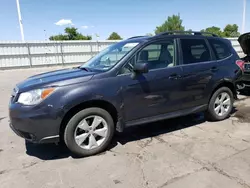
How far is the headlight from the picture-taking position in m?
3.33

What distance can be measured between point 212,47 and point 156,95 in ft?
6.01

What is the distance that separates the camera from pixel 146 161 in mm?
3463

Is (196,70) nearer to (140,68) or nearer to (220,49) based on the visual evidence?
(220,49)

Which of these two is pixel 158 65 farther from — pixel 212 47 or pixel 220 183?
pixel 220 183

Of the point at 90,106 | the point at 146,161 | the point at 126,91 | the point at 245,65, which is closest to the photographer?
the point at 146,161

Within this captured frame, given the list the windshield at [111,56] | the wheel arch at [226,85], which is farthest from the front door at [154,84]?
the wheel arch at [226,85]

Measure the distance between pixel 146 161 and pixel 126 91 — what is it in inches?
43.9

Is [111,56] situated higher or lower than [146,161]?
higher

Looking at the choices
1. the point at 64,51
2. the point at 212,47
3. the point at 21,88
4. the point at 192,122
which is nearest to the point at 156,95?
the point at 192,122

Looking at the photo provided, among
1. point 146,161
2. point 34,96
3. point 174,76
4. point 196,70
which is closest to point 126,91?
point 174,76

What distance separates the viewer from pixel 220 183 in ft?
9.34

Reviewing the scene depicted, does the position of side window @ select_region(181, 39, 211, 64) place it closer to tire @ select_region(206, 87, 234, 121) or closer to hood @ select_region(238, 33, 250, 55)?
tire @ select_region(206, 87, 234, 121)

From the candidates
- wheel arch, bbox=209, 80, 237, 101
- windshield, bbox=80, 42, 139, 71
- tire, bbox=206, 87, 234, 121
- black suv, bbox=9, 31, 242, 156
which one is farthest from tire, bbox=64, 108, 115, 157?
wheel arch, bbox=209, 80, 237, 101

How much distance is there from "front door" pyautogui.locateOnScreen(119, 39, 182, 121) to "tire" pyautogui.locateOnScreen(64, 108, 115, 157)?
37cm
